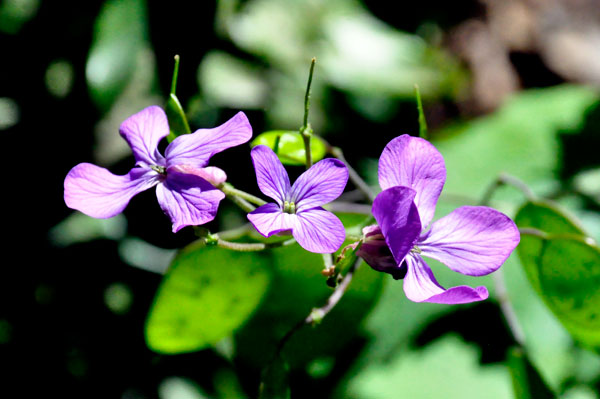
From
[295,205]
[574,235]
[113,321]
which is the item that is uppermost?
[295,205]

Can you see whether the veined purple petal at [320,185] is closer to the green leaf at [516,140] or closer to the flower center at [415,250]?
the flower center at [415,250]

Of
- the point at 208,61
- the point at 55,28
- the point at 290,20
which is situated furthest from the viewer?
the point at 290,20

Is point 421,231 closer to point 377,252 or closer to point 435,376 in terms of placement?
point 377,252

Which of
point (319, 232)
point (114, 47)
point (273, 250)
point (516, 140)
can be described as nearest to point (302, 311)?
point (273, 250)

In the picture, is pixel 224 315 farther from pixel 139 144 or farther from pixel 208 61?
pixel 208 61

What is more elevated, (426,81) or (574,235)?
(574,235)

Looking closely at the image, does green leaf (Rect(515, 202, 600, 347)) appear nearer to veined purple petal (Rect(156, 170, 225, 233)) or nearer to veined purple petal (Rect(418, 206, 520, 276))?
veined purple petal (Rect(418, 206, 520, 276))

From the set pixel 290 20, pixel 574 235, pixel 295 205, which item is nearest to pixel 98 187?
pixel 295 205
